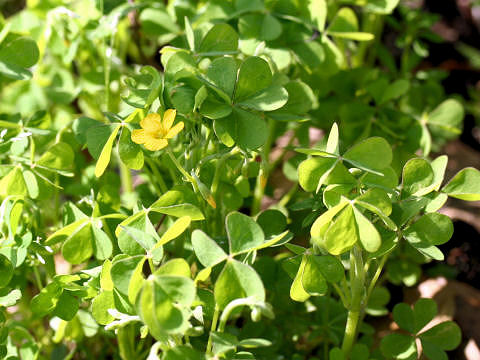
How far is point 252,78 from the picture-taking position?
1.13 meters

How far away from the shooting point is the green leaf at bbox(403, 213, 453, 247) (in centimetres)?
103

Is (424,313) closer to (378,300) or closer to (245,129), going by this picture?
(378,300)

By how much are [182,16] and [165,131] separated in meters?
0.80

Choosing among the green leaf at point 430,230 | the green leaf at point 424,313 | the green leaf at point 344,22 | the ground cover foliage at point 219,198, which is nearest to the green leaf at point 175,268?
the ground cover foliage at point 219,198

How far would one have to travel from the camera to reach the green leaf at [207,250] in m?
0.96

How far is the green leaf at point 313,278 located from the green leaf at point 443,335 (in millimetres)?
397

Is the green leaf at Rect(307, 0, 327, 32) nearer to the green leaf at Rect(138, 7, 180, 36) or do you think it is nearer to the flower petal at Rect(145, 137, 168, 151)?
the green leaf at Rect(138, 7, 180, 36)

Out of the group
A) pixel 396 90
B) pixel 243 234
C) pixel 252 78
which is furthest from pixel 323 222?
pixel 396 90

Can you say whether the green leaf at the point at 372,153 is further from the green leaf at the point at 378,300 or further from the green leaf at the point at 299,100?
the green leaf at the point at 378,300

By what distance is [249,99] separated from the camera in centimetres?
115

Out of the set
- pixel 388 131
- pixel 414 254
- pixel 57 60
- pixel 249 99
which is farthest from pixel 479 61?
pixel 57 60

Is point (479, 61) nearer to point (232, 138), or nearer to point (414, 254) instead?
point (414, 254)

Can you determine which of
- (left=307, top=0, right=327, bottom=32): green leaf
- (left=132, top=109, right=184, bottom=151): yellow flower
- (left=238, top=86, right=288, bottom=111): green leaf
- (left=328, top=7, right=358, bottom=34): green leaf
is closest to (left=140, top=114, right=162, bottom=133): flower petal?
(left=132, top=109, right=184, bottom=151): yellow flower

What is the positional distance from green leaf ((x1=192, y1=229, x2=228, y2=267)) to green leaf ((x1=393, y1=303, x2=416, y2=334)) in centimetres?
56
